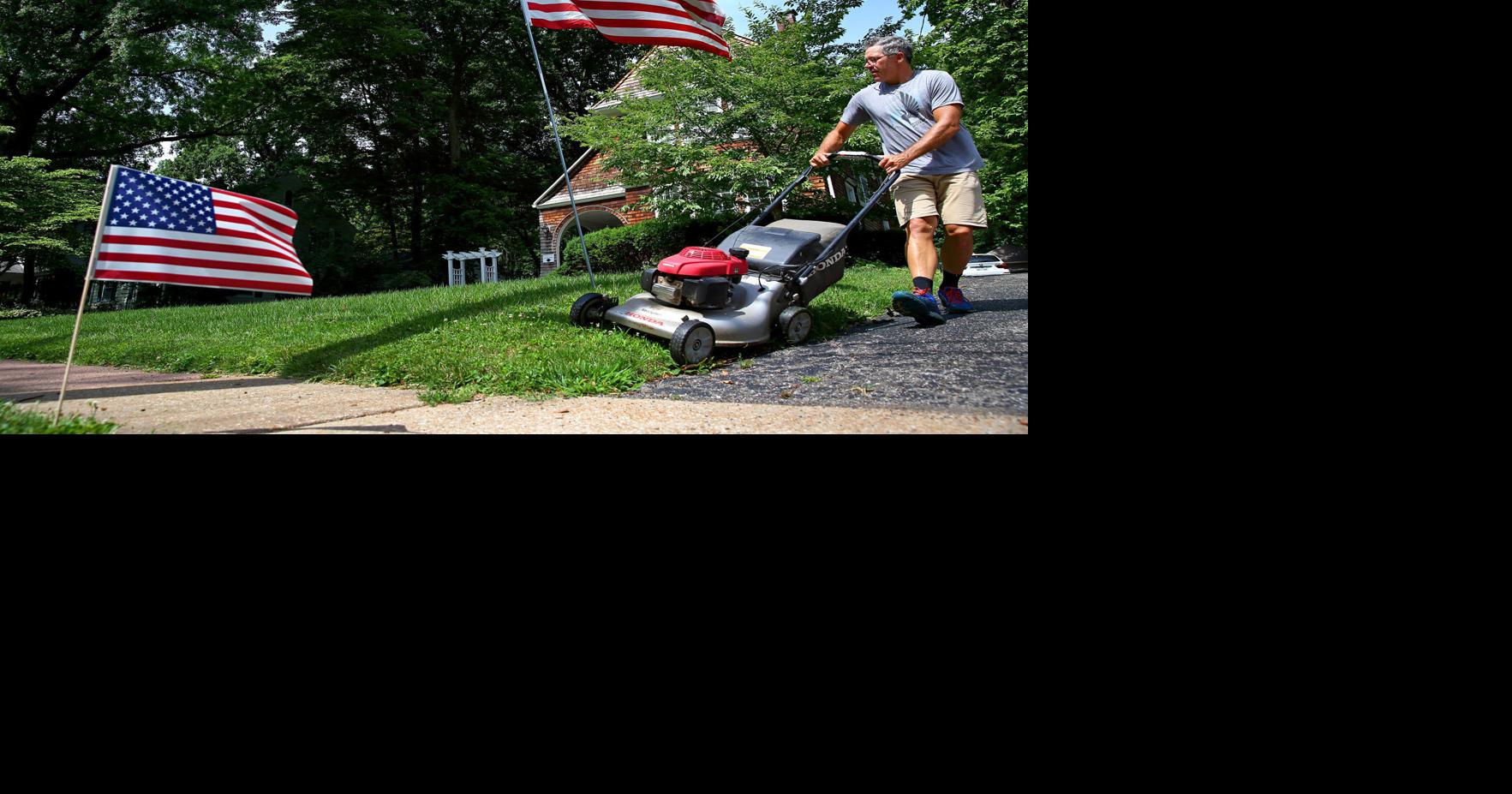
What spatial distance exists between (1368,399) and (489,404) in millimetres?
2068

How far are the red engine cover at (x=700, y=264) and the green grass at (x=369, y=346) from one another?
266mm

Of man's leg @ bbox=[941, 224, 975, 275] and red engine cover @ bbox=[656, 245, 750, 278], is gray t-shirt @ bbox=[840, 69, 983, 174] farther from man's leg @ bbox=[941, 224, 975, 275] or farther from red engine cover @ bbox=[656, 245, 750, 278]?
red engine cover @ bbox=[656, 245, 750, 278]

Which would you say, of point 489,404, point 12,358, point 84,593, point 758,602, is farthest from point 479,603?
point 12,358

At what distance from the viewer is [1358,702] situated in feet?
3.22

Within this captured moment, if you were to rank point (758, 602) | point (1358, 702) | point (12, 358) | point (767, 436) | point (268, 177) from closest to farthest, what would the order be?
point (1358, 702) → point (758, 602) → point (767, 436) → point (12, 358) → point (268, 177)

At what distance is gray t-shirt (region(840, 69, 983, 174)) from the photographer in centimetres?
173

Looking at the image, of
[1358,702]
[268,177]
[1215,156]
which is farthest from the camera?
[268,177]

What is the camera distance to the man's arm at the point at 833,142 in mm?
1963

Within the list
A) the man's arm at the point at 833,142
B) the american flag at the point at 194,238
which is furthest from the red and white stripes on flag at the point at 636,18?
the american flag at the point at 194,238

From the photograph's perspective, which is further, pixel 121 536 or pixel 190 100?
pixel 190 100

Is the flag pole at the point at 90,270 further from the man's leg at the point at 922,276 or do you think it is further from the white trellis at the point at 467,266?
the man's leg at the point at 922,276

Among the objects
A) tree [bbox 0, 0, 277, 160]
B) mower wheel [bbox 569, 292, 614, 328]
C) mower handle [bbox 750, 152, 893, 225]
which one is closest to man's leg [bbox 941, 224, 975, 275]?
mower handle [bbox 750, 152, 893, 225]

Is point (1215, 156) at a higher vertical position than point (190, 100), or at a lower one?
lower

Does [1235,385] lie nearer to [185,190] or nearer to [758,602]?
[758,602]
